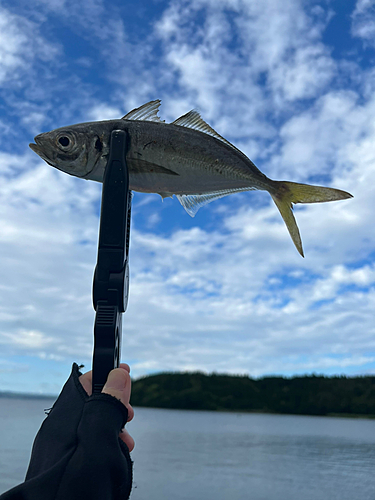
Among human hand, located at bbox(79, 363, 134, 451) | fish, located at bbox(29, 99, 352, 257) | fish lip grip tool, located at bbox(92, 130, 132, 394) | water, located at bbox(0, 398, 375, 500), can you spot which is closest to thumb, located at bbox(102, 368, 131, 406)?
human hand, located at bbox(79, 363, 134, 451)

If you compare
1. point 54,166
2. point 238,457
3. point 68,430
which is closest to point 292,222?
point 54,166

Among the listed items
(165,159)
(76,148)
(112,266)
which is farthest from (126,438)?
(76,148)

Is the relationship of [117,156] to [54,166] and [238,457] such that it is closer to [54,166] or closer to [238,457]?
[54,166]

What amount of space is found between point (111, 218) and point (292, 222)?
1713 millimetres

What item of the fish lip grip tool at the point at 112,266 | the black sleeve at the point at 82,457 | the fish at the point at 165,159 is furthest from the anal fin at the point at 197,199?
the black sleeve at the point at 82,457

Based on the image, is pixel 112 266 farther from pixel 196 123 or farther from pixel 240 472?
pixel 240 472

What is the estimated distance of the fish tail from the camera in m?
3.99

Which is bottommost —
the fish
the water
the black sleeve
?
the water

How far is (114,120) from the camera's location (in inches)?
159

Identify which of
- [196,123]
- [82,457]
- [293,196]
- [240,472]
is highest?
[196,123]

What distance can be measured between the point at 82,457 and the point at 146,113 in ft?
9.99

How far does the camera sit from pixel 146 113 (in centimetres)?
427

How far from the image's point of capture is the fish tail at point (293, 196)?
3.99 metres

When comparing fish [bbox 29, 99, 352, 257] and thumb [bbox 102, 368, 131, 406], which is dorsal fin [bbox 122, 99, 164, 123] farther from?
thumb [bbox 102, 368, 131, 406]
